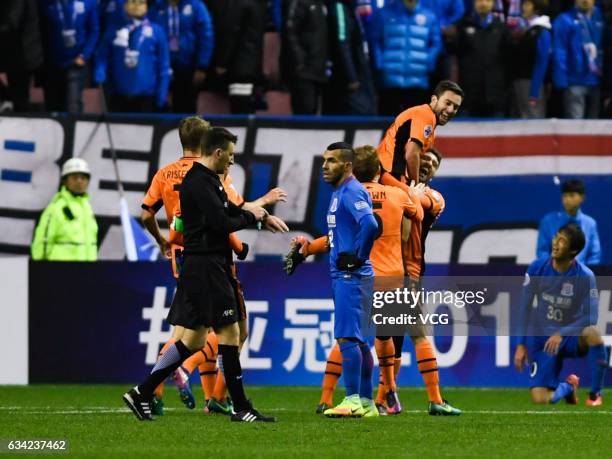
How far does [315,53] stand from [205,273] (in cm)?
719

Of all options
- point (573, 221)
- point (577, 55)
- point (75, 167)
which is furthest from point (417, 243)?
point (577, 55)

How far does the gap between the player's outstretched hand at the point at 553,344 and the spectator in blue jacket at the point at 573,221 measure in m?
2.57

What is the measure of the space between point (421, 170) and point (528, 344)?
266cm

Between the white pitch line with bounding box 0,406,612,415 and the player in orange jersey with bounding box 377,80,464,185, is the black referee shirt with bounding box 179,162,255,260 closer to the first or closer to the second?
the white pitch line with bounding box 0,406,612,415

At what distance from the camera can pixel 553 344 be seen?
13.1 metres

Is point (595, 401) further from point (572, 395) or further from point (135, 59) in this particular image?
point (135, 59)

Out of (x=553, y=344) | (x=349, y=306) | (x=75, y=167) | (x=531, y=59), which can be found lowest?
(x=553, y=344)

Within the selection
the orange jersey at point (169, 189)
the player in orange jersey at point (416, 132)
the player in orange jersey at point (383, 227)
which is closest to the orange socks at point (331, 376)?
the player in orange jersey at point (383, 227)

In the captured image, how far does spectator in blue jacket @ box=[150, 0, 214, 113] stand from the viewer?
17.1 meters

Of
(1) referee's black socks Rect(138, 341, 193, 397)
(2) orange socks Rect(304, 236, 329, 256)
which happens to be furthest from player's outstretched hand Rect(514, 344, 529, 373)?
(1) referee's black socks Rect(138, 341, 193, 397)

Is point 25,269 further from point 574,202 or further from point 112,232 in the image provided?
point 574,202

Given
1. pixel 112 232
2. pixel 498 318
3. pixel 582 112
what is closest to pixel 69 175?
pixel 112 232

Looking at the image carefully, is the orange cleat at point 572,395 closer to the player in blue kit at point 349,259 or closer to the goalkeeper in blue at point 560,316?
the goalkeeper in blue at point 560,316

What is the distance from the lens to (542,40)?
17.4 meters
